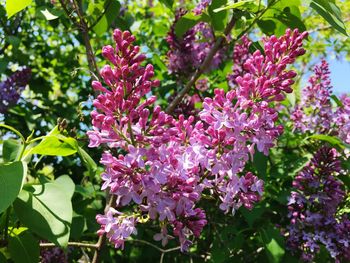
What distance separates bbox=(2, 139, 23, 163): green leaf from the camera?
1880 mm

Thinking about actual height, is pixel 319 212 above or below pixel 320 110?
below

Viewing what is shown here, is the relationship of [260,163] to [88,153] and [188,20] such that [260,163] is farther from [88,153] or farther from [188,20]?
[88,153]

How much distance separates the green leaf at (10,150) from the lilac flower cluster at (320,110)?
1853 millimetres

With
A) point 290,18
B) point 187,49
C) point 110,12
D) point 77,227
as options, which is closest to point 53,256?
point 77,227

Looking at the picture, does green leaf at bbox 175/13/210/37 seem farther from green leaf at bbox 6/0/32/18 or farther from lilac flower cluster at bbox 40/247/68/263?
lilac flower cluster at bbox 40/247/68/263

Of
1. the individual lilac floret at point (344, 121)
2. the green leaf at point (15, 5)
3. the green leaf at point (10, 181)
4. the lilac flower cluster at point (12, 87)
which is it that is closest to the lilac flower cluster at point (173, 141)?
the green leaf at point (10, 181)

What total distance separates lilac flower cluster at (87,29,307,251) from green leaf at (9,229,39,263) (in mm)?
338

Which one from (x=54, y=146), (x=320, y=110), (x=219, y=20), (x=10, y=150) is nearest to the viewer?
(x=54, y=146)

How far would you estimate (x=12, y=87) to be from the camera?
3.77m

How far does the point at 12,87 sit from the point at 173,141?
2.60 m

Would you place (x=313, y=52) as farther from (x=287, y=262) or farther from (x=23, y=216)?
(x=23, y=216)

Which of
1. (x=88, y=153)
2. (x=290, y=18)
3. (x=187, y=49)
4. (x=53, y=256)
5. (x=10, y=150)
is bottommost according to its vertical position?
(x=53, y=256)

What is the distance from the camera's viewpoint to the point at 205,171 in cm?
156

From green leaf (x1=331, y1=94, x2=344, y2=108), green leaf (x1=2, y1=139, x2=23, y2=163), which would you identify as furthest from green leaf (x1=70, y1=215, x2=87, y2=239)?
green leaf (x1=331, y1=94, x2=344, y2=108)
